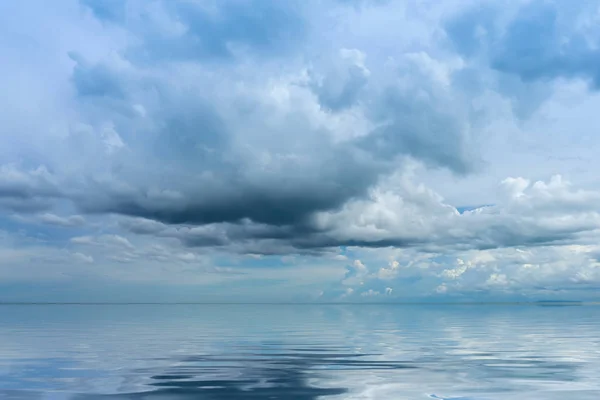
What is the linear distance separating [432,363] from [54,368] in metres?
18.9

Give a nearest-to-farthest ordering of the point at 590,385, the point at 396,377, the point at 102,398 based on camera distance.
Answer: the point at 102,398
the point at 590,385
the point at 396,377

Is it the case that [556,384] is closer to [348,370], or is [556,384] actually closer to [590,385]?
[590,385]

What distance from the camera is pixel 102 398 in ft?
66.2

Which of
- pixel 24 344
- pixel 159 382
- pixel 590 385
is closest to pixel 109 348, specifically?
pixel 24 344

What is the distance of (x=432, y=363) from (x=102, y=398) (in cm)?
1703

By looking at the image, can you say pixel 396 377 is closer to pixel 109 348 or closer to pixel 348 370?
pixel 348 370

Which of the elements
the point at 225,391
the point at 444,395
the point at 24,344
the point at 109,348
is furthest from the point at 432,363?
the point at 24,344

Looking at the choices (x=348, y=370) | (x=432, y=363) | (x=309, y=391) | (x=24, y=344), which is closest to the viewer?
(x=309, y=391)

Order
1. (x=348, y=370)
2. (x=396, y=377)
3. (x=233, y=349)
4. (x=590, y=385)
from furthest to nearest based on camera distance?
(x=233, y=349), (x=348, y=370), (x=396, y=377), (x=590, y=385)

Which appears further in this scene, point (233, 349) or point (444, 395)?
point (233, 349)

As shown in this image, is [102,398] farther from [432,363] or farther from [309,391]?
[432,363]

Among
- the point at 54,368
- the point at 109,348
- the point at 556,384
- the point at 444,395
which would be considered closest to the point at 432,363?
the point at 556,384

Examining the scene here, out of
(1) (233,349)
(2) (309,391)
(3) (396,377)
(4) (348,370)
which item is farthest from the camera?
(1) (233,349)

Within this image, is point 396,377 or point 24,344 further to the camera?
point 24,344
